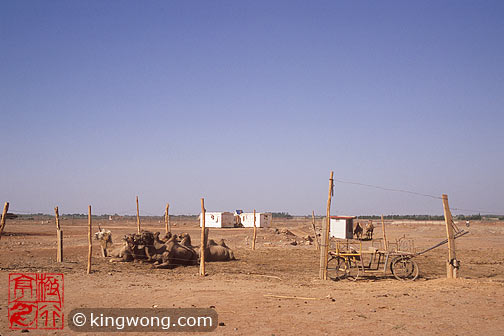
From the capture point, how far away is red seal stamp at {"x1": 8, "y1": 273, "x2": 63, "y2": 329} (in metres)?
8.60

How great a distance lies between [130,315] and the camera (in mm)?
9227

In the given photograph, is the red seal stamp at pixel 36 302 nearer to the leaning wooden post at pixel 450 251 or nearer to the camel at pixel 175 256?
the camel at pixel 175 256

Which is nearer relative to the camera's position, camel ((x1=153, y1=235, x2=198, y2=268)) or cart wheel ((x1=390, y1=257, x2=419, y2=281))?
cart wheel ((x1=390, y1=257, x2=419, y2=281))

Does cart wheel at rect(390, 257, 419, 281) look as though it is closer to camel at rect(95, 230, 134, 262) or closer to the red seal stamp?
the red seal stamp

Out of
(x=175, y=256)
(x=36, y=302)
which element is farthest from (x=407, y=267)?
(x=36, y=302)

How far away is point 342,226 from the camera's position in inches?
1610

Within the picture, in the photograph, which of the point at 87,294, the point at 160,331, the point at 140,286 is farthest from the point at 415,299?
the point at 87,294

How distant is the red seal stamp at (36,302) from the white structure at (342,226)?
30.2m

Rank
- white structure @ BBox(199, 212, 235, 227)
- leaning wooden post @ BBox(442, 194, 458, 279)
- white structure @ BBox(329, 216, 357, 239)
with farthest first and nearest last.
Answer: white structure @ BBox(199, 212, 235, 227) < white structure @ BBox(329, 216, 357, 239) < leaning wooden post @ BBox(442, 194, 458, 279)

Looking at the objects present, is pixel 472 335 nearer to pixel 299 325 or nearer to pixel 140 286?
pixel 299 325

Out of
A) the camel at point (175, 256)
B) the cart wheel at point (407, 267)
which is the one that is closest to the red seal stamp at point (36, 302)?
the camel at point (175, 256)

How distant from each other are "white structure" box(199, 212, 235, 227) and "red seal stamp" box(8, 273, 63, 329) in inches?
1697

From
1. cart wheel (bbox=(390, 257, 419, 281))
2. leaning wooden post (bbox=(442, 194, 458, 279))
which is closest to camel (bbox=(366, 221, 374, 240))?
cart wheel (bbox=(390, 257, 419, 281))

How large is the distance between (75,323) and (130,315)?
108cm
